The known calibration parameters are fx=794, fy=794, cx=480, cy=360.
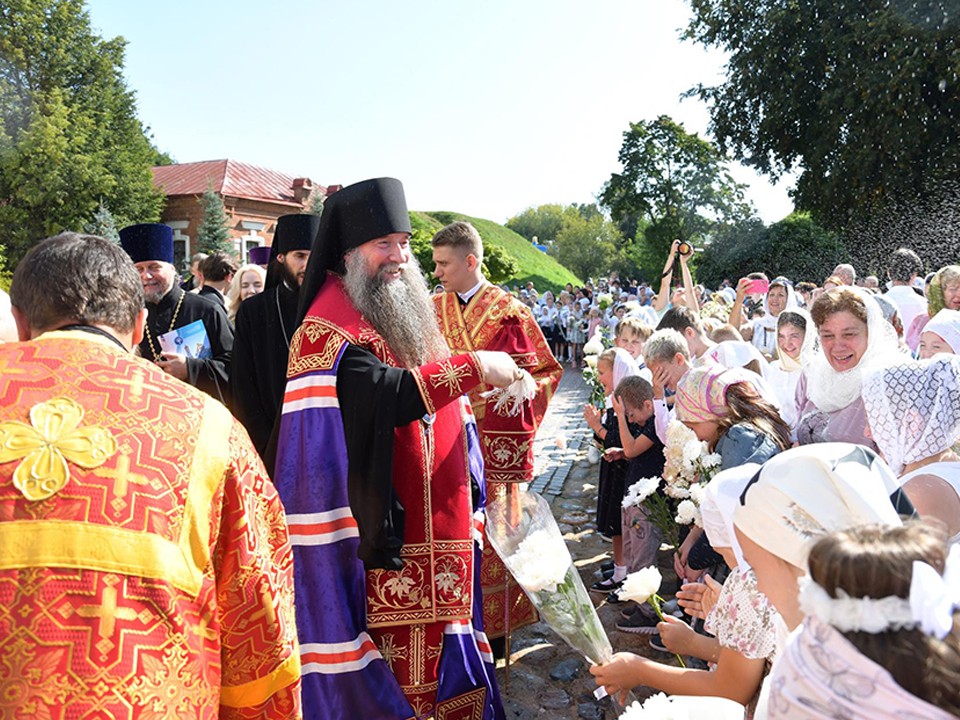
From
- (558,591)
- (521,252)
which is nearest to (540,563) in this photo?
(558,591)

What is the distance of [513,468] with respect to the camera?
4.71m

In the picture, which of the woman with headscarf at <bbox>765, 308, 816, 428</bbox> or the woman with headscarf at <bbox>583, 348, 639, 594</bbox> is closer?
the woman with headscarf at <bbox>765, 308, 816, 428</bbox>

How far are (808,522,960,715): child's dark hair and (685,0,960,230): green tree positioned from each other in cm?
2387

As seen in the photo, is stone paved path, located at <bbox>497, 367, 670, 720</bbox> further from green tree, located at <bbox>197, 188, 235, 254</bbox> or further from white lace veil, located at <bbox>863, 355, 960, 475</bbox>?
green tree, located at <bbox>197, 188, 235, 254</bbox>

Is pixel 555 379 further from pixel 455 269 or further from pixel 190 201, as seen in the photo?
pixel 190 201

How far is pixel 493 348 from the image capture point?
15.6ft

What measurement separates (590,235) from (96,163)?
4853 cm

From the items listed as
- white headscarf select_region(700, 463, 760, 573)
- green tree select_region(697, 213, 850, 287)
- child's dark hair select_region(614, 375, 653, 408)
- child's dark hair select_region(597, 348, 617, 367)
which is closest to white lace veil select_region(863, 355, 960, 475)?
white headscarf select_region(700, 463, 760, 573)

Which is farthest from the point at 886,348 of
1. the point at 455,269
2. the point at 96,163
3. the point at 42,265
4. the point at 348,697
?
the point at 96,163

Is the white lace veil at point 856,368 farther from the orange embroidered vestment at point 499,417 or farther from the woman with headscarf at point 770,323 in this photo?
the woman with headscarf at point 770,323

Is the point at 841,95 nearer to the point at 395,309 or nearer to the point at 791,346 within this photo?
the point at 791,346

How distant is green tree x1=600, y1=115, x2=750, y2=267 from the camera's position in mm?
45375

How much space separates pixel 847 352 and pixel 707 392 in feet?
4.02

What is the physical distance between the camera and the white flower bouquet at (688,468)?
11.0 feet
